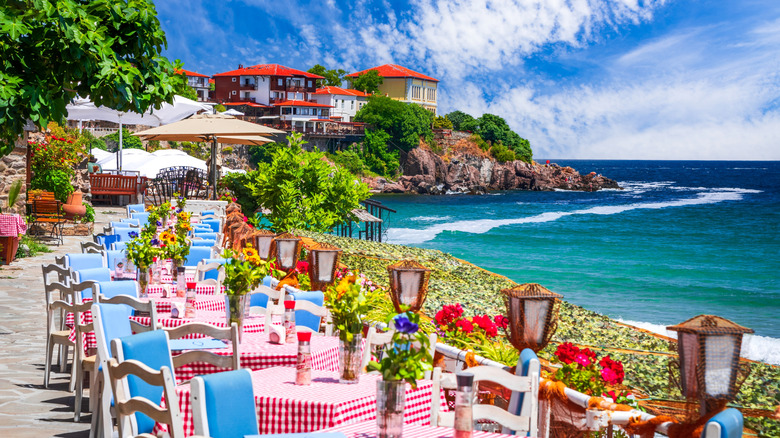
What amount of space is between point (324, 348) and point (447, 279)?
890 centimetres

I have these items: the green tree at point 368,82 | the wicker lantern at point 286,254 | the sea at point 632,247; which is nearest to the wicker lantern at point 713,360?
the sea at point 632,247

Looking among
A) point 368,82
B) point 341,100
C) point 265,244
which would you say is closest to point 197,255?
point 265,244

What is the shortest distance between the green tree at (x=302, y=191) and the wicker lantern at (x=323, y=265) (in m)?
7.01

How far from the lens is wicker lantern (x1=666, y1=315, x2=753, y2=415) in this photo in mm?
3889

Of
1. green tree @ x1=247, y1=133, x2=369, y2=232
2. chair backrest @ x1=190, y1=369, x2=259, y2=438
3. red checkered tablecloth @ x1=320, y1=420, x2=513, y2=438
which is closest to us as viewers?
chair backrest @ x1=190, y1=369, x2=259, y2=438

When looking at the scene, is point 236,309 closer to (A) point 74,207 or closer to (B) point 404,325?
(B) point 404,325

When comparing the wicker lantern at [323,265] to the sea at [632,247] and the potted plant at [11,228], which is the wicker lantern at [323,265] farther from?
the potted plant at [11,228]

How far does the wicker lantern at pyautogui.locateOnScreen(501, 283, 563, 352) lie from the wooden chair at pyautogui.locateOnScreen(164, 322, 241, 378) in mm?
2222

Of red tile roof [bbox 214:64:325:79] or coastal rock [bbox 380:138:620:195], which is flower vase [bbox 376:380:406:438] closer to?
coastal rock [bbox 380:138:620:195]

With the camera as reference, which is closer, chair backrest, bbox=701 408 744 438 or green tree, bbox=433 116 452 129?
chair backrest, bbox=701 408 744 438

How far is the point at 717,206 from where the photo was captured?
7181 centimetres

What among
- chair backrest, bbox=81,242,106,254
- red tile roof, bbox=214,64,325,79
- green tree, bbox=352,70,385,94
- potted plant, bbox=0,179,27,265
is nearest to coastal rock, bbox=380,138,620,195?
red tile roof, bbox=214,64,325,79

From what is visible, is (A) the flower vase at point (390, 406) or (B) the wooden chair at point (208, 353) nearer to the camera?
(A) the flower vase at point (390, 406)

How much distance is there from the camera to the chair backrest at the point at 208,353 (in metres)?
3.66
